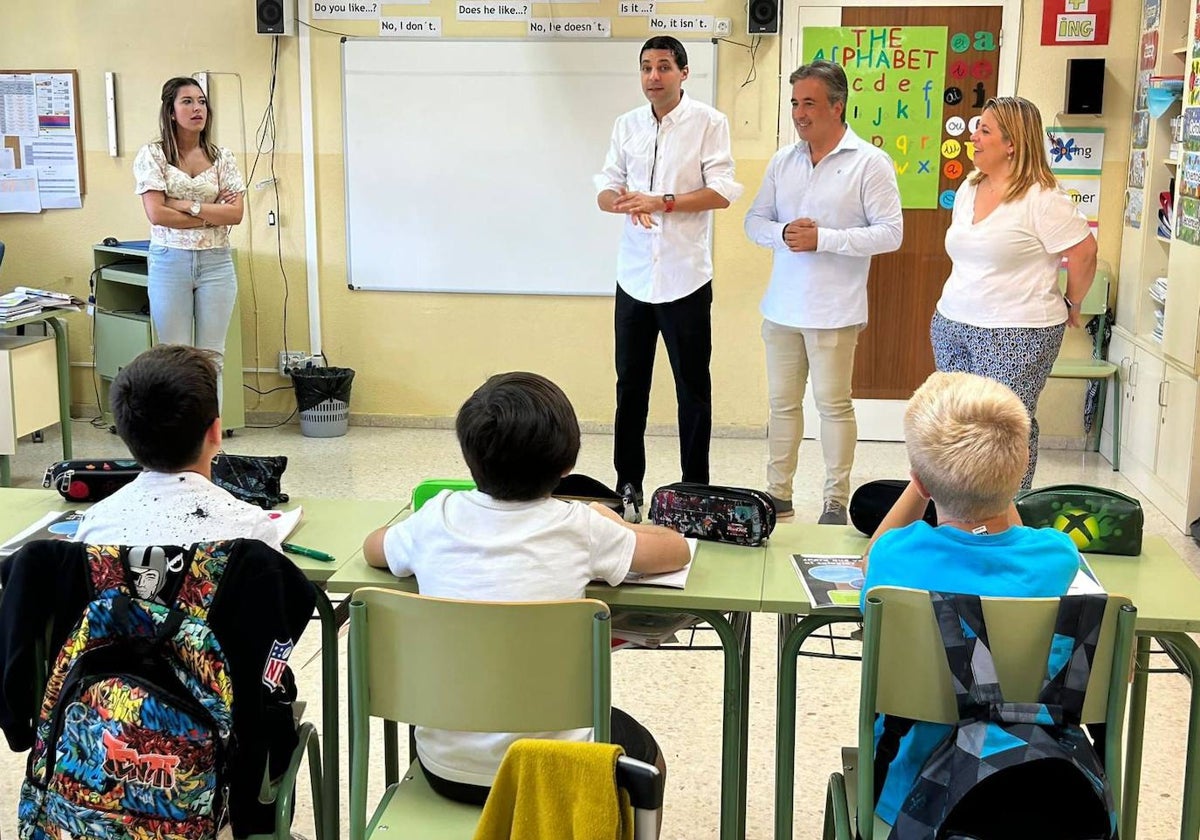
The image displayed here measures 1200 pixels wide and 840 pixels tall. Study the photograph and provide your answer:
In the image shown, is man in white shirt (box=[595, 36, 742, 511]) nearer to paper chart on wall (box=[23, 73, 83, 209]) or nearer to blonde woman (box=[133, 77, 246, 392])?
blonde woman (box=[133, 77, 246, 392])

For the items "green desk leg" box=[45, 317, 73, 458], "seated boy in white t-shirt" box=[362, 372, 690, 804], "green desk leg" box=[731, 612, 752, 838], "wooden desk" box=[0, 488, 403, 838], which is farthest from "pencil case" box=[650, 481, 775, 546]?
"green desk leg" box=[45, 317, 73, 458]

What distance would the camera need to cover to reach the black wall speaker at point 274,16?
6.08 m

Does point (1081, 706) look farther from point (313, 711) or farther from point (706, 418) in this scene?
point (706, 418)

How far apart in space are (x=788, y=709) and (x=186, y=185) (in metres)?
3.84

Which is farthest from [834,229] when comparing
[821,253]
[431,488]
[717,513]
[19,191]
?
[19,191]

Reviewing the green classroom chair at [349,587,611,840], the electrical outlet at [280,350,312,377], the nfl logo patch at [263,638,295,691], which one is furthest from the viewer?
the electrical outlet at [280,350,312,377]

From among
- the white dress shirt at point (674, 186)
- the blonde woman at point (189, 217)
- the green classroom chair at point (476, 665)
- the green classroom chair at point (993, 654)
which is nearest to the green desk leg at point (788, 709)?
the green classroom chair at point (993, 654)

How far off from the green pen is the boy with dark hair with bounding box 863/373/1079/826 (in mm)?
974

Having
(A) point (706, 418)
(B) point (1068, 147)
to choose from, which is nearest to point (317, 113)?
(A) point (706, 418)

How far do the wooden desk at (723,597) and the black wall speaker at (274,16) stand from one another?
433cm

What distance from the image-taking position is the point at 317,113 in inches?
246

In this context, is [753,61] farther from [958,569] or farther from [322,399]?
[958,569]

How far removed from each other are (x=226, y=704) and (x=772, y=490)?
2.85 metres

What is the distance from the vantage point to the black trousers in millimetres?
4527
